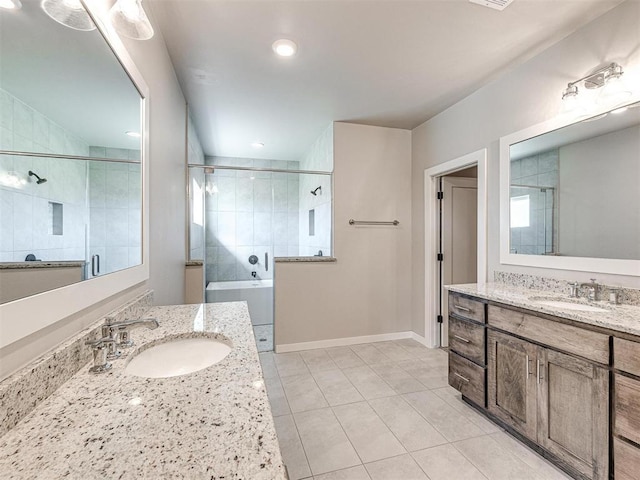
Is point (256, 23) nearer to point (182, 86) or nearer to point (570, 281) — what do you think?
point (182, 86)

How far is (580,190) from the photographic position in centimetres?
191

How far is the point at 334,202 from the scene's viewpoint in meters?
3.38

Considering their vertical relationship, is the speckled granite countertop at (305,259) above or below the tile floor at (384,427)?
above

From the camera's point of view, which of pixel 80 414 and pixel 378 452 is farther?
pixel 378 452

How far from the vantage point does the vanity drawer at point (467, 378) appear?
78.3 inches

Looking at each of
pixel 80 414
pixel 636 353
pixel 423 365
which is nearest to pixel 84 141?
pixel 80 414

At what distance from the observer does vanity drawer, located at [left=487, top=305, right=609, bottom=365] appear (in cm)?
135

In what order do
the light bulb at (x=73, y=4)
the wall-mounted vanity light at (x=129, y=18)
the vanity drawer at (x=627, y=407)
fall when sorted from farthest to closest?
the vanity drawer at (x=627, y=407) → the wall-mounted vanity light at (x=129, y=18) → the light bulb at (x=73, y=4)

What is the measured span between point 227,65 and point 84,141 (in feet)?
5.28

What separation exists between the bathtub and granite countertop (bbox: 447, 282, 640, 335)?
2.48 m

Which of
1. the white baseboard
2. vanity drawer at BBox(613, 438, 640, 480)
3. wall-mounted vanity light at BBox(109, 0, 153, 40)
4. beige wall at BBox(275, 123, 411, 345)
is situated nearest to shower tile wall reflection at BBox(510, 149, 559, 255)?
vanity drawer at BBox(613, 438, 640, 480)

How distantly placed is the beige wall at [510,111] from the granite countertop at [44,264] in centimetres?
257

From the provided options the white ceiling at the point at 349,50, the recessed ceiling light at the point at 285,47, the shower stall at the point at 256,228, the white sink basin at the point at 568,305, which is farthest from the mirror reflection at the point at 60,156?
the shower stall at the point at 256,228

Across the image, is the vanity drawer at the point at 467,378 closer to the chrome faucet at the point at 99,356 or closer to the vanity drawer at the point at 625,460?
the vanity drawer at the point at 625,460
